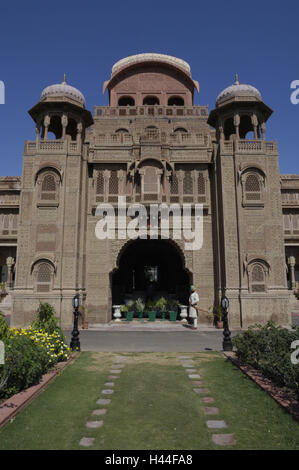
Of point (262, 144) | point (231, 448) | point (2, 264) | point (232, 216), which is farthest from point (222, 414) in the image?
point (2, 264)

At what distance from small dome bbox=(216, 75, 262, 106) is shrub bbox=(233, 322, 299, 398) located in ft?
44.7

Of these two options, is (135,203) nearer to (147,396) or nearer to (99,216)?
(99,216)

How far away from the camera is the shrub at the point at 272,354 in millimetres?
6191

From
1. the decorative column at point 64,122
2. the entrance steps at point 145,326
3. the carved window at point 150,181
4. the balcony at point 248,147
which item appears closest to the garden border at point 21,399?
the entrance steps at point 145,326

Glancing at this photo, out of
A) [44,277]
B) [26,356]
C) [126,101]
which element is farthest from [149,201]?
[126,101]

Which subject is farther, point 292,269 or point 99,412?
point 292,269

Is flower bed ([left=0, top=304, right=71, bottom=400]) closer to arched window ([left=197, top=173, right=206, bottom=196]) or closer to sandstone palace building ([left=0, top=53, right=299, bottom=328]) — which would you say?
sandstone palace building ([left=0, top=53, right=299, bottom=328])

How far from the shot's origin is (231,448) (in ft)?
13.6

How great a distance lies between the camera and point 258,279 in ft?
53.2

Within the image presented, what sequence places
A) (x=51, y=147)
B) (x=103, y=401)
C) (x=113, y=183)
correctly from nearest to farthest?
(x=103, y=401)
(x=51, y=147)
(x=113, y=183)

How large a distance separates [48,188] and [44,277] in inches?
192

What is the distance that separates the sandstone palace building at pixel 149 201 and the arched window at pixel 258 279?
51 millimetres

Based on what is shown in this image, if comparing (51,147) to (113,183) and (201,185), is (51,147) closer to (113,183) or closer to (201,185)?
(113,183)

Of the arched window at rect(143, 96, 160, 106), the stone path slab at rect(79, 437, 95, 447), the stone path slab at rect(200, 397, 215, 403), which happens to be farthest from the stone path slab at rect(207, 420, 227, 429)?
the arched window at rect(143, 96, 160, 106)
